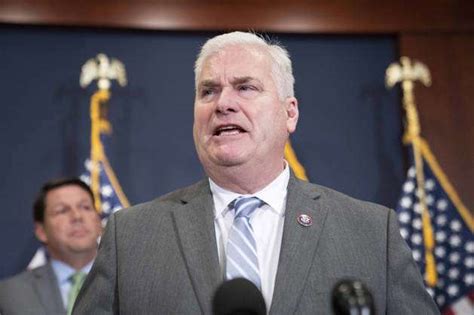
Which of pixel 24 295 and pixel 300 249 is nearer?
pixel 300 249

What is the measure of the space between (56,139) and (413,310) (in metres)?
2.94

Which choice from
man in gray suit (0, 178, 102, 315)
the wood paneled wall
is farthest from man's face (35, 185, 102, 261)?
the wood paneled wall

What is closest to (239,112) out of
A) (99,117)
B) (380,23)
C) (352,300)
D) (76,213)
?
(352,300)

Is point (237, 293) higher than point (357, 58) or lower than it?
lower

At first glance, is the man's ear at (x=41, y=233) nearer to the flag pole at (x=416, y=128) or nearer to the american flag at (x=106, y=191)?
the american flag at (x=106, y=191)

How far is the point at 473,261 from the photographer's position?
13.1 feet

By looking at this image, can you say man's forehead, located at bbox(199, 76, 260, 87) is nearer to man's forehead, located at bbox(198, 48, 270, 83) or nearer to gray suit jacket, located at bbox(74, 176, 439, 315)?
man's forehead, located at bbox(198, 48, 270, 83)

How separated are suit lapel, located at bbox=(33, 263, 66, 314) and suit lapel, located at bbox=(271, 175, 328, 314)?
6.14ft

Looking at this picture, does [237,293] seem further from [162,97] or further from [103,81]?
[162,97]

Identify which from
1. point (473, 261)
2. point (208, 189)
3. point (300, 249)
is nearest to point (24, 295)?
point (208, 189)

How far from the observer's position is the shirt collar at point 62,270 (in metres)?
3.64

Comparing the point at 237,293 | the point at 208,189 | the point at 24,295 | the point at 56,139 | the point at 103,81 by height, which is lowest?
the point at 24,295

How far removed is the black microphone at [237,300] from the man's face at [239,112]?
758mm

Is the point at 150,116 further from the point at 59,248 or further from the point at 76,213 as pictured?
the point at 59,248
